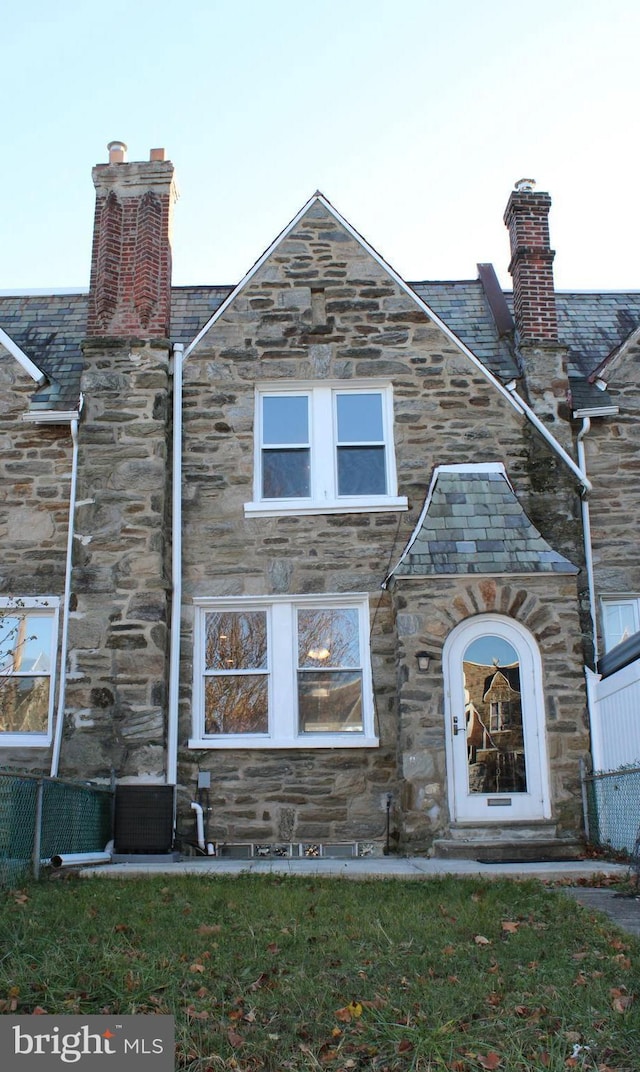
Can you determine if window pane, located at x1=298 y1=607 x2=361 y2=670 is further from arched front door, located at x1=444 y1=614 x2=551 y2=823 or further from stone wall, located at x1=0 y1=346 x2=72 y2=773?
stone wall, located at x1=0 y1=346 x2=72 y2=773

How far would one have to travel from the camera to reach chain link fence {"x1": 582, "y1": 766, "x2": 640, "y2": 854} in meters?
9.05

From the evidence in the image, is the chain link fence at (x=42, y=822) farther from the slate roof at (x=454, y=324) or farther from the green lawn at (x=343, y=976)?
the slate roof at (x=454, y=324)

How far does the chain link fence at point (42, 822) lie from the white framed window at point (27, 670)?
1.77 metres

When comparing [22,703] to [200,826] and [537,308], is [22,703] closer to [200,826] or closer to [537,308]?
[200,826]

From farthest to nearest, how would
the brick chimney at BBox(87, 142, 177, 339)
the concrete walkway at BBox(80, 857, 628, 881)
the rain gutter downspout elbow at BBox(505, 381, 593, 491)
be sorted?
the brick chimney at BBox(87, 142, 177, 339)
the rain gutter downspout elbow at BBox(505, 381, 593, 491)
the concrete walkway at BBox(80, 857, 628, 881)

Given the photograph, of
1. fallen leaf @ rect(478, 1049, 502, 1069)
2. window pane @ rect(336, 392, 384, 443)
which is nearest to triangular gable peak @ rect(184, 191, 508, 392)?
window pane @ rect(336, 392, 384, 443)

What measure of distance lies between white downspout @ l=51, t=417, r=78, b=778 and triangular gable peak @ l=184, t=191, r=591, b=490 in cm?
187

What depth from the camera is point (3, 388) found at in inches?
508

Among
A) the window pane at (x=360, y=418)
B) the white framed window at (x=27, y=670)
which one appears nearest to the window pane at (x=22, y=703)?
the white framed window at (x=27, y=670)

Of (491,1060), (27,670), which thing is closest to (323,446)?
(27,670)

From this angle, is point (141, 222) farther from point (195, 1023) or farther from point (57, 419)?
point (195, 1023)

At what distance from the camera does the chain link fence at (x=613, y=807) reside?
9.05m

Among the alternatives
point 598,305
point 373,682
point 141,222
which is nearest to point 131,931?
point 373,682

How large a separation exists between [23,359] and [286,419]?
136 inches
